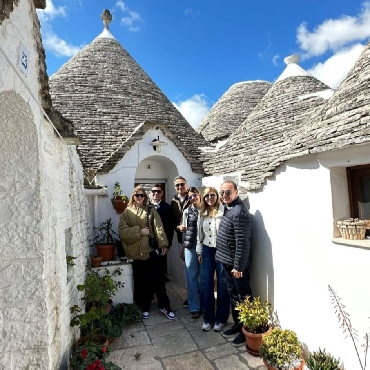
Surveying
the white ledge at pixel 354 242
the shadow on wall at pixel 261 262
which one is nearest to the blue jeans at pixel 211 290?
the shadow on wall at pixel 261 262

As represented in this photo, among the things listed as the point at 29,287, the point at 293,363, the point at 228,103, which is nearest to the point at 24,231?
the point at 29,287

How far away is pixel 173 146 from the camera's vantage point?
6.77 metres

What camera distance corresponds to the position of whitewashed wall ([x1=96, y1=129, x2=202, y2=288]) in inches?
241

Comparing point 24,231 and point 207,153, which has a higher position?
point 207,153

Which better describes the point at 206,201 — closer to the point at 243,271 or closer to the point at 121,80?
the point at 243,271

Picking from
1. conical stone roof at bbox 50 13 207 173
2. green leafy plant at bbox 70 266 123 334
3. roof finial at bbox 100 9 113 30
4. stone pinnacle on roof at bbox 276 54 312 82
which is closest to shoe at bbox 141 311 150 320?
green leafy plant at bbox 70 266 123 334

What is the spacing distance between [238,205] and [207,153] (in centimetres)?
387

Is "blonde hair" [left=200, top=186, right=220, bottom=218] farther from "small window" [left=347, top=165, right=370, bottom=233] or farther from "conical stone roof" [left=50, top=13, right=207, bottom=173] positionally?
"conical stone roof" [left=50, top=13, right=207, bottom=173]

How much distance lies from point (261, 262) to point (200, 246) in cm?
91

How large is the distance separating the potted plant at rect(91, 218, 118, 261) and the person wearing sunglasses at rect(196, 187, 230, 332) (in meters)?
1.79

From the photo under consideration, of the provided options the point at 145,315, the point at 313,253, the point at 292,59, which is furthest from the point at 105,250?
the point at 292,59

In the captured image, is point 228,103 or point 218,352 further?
point 228,103

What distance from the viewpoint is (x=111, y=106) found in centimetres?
784

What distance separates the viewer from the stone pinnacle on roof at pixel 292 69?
326 inches
